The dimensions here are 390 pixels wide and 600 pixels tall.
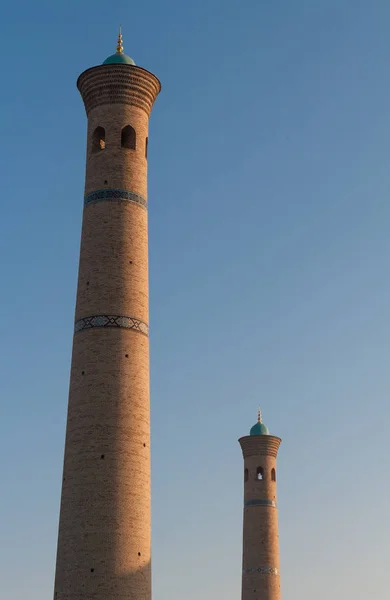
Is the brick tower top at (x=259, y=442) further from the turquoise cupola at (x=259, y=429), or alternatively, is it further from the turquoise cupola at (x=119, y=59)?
the turquoise cupola at (x=119, y=59)

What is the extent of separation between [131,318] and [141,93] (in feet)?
23.6

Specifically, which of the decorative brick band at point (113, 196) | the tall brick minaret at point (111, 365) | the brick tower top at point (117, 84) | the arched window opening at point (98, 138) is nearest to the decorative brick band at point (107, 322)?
the tall brick minaret at point (111, 365)

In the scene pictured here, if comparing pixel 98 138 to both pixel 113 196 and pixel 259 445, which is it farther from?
pixel 259 445

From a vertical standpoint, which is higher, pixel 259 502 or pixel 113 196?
pixel 113 196

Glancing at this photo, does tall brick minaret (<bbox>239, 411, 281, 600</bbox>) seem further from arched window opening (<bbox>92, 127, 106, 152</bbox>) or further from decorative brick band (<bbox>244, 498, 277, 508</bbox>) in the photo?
arched window opening (<bbox>92, 127, 106, 152</bbox>)

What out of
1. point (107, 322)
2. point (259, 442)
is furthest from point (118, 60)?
point (259, 442)

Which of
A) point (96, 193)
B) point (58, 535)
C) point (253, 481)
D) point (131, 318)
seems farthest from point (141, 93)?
point (253, 481)

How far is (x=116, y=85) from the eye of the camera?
1125 inches

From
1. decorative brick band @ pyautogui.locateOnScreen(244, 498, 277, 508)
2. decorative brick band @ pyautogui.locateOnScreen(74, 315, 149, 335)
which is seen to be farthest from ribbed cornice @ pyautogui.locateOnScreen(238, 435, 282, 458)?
decorative brick band @ pyautogui.locateOnScreen(74, 315, 149, 335)

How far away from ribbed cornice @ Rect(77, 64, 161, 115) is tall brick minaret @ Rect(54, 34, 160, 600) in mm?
30

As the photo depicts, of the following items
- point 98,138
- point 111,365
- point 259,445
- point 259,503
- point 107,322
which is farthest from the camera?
point 259,445

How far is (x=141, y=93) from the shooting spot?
95.0 feet

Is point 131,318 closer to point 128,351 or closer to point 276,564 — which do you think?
point 128,351

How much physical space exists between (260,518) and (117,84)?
2442cm
